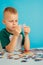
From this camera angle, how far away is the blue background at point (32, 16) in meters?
1.55

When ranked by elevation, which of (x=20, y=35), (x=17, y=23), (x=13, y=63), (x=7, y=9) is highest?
(x=7, y=9)

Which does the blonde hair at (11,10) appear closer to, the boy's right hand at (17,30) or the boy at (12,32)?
the boy at (12,32)

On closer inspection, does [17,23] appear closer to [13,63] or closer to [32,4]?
[32,4]

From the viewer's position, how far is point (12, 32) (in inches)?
58.8

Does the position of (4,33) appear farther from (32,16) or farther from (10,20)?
(32,16)

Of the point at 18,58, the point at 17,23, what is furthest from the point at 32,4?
the point at 18,58

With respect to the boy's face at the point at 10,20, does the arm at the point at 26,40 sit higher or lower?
lower

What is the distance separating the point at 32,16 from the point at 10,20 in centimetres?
23

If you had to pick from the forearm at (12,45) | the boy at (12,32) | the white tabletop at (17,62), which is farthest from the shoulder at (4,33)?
the white tabletop at (17,62)

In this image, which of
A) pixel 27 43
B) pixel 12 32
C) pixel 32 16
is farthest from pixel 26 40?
pixel 32 16

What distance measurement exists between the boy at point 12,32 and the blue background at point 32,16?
6cm

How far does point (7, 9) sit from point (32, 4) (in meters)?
0.24

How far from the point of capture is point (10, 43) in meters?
1.42

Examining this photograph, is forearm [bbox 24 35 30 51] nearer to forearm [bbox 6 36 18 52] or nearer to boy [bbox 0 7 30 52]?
boy [bbox 0 7 30 52]
